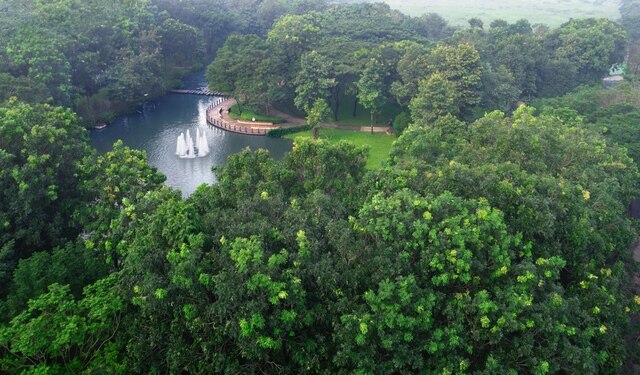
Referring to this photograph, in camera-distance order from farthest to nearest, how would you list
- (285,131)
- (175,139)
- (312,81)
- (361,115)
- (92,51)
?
(361,115)
(92,51)
(285,131)
(312,81)
(175,139)

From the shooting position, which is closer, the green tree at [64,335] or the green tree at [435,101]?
the green tree at [64,335]

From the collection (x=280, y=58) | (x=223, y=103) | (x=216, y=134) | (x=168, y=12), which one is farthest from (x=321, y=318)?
(x=168, y=12)

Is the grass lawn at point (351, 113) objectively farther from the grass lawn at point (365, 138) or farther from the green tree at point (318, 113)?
the green tree at point (318, 113)

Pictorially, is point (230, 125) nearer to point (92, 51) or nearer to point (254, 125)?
point (254, 125)

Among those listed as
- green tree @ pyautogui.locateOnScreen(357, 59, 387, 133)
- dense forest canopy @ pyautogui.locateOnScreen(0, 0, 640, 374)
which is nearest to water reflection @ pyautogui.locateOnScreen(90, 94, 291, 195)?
green tree @ pyautogui.locateOnScreen(357, 59, 387, 133)

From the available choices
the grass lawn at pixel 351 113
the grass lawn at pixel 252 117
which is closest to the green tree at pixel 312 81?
the grass lawn at pixel 252 117

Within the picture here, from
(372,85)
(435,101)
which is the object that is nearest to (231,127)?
(372,85)

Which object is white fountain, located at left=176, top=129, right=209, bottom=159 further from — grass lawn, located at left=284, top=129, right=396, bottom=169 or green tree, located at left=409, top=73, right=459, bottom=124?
green tree, located at left=409, top=73, right=459, bottom=124
